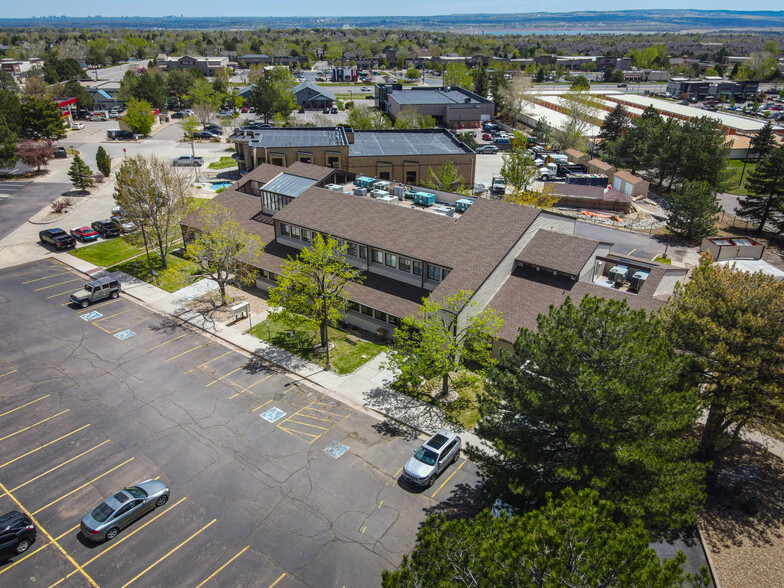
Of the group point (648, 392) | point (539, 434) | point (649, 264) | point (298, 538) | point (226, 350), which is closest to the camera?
point (648, 392)

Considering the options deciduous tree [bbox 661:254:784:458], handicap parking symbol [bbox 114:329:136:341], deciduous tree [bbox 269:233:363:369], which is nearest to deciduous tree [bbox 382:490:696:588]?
deciduous tree [bbox 661:254:784:458]

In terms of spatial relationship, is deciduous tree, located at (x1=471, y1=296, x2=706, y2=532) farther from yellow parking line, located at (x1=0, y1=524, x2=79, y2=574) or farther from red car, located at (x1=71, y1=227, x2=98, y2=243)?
red car, located at (x1=71, y1=227, x2=98, y2=243)

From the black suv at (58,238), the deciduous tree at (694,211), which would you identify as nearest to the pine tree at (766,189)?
the deciduous tree at (694,211)

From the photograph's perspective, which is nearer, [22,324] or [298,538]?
[298,538]

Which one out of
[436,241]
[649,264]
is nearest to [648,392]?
[436,241]

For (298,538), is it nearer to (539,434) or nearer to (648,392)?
(539,434)

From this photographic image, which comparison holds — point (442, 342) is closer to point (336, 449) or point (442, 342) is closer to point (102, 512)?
point (336, 449)
